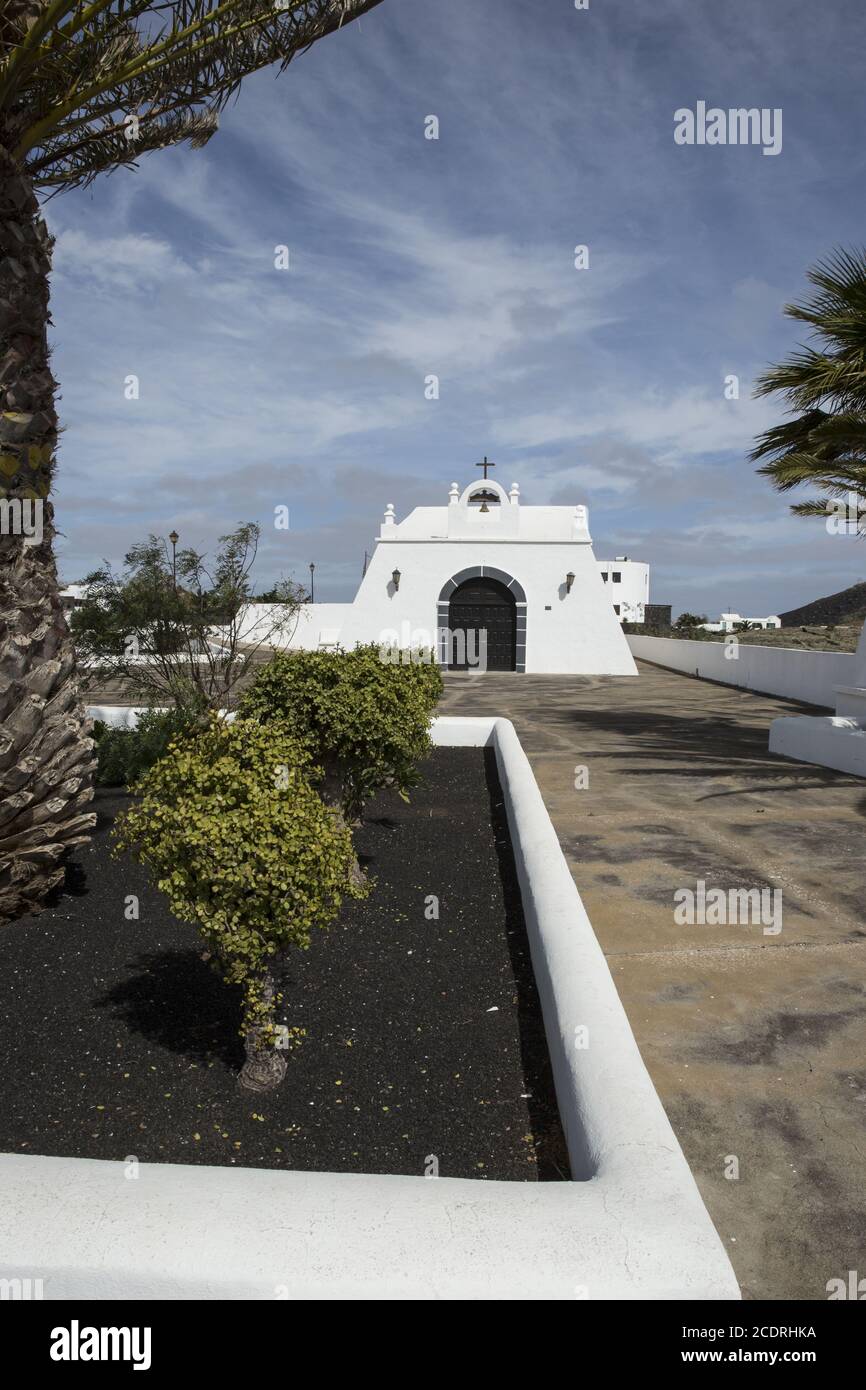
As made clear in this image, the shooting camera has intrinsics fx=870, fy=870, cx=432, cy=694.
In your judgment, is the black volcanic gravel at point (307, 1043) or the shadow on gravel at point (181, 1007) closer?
the black volcanic gravel at point (307, 1043)

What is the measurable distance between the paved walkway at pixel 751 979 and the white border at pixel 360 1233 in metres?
0.45

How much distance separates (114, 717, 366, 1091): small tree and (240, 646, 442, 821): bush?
1916 millimetres

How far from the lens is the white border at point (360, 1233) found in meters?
1.95

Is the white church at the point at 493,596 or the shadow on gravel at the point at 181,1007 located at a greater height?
the white church at the point at 493,596

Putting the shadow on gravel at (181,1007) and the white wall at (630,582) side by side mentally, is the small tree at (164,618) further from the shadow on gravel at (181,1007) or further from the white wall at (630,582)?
the white wall at (630,582)

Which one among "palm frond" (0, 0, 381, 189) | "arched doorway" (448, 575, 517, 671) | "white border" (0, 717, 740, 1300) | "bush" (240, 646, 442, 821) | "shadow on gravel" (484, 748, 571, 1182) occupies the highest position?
"palm frond" (0, 0, 381, 189)

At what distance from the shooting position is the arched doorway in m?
25.5

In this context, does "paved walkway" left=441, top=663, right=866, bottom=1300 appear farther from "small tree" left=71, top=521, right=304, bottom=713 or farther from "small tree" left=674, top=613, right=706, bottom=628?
"small tree" left=674, top=613, right=706, bottom=628

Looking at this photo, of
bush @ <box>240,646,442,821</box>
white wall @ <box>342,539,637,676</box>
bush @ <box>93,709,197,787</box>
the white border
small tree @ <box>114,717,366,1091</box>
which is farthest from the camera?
white wall @ <box>342,539,637,676</box>

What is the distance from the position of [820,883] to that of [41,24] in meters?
6.32

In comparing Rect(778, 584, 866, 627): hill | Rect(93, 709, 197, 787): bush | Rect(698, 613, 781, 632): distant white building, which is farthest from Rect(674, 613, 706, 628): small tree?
Rect(93, 709, 197, 787): bush

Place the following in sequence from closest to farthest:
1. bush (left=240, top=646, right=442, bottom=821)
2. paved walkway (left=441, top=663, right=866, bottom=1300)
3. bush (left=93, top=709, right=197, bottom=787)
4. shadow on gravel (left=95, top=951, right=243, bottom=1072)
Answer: paved walkway (left=441, top=663, right=866, bottom=1300) < shadow on gravel (left=95, top=951, right=243, bottom=1072) < bush (left=240, top=646, right=442, bottom=821) < bush (left=93, top=709, right=197, bottom=787)

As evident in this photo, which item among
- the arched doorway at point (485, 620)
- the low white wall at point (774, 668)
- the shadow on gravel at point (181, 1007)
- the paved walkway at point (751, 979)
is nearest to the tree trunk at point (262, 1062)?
the shadow on gravel at point (181, 1007)
